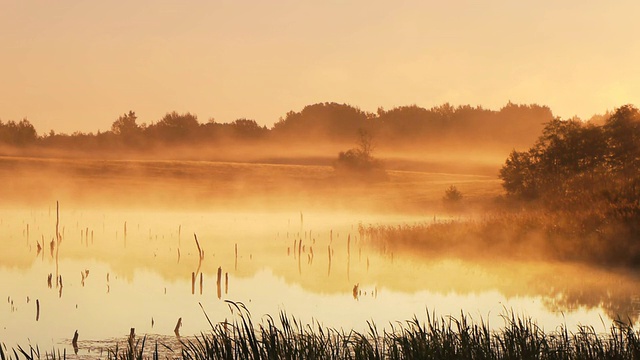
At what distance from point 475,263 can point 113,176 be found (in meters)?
65.8

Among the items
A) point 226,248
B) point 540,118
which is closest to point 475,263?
point 226,248

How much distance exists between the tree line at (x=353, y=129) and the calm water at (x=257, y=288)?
91.8m

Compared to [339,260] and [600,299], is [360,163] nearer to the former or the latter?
[339,260]

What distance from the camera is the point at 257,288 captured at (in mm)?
27797

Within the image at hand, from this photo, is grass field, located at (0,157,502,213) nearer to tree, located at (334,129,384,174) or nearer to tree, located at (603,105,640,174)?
tree, located at (334,129,384,174)

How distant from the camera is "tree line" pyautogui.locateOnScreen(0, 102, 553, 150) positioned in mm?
136750

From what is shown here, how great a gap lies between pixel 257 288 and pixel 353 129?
118441mm

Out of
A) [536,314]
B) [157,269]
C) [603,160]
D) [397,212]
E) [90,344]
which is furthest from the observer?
[397,212]

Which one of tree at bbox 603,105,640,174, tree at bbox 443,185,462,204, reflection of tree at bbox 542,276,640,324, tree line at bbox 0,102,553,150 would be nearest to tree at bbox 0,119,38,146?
tree line at bbox 0,102,553,150

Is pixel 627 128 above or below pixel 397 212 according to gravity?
above

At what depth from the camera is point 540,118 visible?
490 ft

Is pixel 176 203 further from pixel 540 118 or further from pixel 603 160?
pixel 540 118

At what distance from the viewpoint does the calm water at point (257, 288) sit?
20844 mm

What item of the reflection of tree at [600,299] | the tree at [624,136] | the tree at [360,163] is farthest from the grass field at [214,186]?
the reflection of tree at [600,299]
